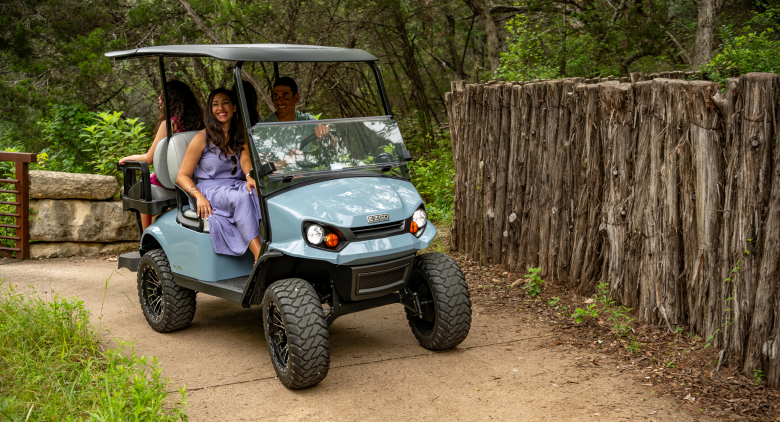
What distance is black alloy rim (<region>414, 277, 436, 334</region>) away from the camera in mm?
4711

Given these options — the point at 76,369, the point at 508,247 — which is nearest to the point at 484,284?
the point at 508,247

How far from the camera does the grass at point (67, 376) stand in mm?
3508

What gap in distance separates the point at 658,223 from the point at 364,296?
2224 mm

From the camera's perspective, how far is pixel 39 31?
39.6 feet

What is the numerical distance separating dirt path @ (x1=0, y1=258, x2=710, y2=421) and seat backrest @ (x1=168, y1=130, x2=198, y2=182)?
1.36 m

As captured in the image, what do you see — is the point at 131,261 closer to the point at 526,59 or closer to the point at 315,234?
the point at 315,234

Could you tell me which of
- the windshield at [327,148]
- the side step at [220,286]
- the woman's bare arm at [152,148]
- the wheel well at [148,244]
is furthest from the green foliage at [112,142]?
the windshield at [327,148]

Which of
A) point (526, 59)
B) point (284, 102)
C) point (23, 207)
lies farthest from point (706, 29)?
point (23, 207)

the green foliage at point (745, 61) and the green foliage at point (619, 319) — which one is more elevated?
the green foliage at point (745, 61)

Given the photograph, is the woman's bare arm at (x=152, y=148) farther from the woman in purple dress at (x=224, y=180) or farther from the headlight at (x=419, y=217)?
the headlight at (x=419, y=217)

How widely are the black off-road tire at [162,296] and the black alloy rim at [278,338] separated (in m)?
1.28

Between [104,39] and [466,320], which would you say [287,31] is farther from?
[466,320]

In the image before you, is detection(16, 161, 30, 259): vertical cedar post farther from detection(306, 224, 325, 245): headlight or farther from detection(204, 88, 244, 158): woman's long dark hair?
detection(306, 224, 325, 245): headlight

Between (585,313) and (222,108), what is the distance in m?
3.34
